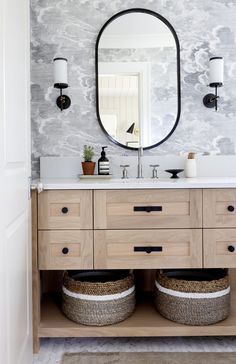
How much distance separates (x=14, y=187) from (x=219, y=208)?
38.2 inches

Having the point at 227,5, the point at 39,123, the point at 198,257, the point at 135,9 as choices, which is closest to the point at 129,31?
the point at 135,9

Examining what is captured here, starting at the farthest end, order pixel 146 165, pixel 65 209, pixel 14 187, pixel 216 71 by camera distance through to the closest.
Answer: pixel 146 165
pixel 216 71
pixel 65 209
pixel 14 187

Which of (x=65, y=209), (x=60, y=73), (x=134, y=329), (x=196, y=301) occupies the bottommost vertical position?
(x=134, y=329)

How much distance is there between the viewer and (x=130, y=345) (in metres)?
1.72

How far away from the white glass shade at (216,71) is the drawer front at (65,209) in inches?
44.1

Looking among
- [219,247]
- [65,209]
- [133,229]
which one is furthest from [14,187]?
[219,247]

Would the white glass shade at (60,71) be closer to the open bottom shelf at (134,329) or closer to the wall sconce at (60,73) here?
the wall sconce at (60,73)

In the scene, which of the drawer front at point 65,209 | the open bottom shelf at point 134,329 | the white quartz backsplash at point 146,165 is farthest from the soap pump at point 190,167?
the open bottom shelf at point 134,329

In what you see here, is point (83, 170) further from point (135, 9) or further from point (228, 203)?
point (135, 9)

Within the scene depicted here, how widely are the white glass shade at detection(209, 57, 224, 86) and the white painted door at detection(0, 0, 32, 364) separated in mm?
1156

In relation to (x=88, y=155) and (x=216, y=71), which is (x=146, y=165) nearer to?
(x=88, y=155)

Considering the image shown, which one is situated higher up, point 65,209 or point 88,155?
point 88,155

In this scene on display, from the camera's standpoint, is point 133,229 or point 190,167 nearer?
point 133,229

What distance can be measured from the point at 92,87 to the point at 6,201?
4.22ft
